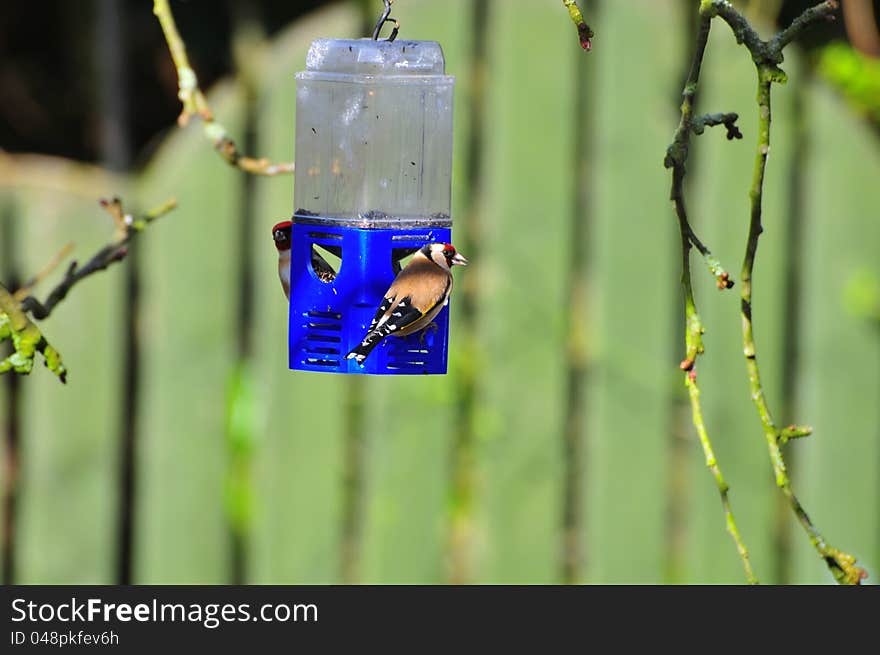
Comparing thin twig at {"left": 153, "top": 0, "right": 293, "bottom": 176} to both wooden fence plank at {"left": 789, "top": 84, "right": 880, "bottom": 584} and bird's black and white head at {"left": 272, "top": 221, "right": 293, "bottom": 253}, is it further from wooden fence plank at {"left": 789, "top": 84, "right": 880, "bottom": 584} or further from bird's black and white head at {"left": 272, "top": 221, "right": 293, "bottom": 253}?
wooden fence plank at {"left": 789, "top": 84, "right": 880, "bottom": 584}

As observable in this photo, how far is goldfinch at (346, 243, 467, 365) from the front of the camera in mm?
1547

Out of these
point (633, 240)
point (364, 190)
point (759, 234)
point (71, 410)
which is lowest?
point (71, 410)

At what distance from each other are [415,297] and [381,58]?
34 centimetres

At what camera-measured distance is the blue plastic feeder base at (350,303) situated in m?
1.65

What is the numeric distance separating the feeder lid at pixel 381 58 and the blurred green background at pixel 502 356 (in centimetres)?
119

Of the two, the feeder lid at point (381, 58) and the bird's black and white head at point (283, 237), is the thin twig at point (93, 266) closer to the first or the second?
the bird's black and white head at point (283, 237)

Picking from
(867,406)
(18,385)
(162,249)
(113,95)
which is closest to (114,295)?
(162,249)

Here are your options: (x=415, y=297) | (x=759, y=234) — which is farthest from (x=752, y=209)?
(x=415, y=297)

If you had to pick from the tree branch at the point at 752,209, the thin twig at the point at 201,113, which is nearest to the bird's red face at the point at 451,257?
the thin twig at the point at 201,113

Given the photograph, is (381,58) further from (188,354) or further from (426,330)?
(188,354)

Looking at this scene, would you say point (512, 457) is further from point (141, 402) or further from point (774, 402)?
point (141, 402)

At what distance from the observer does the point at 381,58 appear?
1.70 meters

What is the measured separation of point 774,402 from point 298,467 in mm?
1083

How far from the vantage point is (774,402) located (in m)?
3.07
